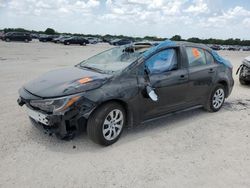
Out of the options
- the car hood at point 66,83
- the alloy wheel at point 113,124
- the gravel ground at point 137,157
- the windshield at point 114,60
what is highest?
the windshield at point 114,60

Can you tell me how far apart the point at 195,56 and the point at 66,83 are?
277 centimetres

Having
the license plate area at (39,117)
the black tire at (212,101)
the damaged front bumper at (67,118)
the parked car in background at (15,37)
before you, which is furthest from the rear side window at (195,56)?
the parked car in background at (15,37)

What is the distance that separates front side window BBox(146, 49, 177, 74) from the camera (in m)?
4.53

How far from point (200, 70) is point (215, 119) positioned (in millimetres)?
1064

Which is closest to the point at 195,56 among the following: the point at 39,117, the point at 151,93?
the point at 151,93

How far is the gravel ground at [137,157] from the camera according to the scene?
324 centimetres

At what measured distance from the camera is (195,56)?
5.43 meters

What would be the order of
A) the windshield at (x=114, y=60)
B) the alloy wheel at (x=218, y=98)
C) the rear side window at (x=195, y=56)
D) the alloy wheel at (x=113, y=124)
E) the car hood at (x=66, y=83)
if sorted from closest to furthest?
the car hood at (x=66, y=83) < the alloy wheel at (x=113, y=124) < the windshield at (x=114, y=60) < the rear side window at (x=195, y=56) < the alloy wheel at (x=218, y=98)

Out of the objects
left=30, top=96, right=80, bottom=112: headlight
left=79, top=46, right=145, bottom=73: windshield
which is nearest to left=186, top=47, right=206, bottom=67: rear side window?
left=79, top=46, right=145, bottom=73: windshield

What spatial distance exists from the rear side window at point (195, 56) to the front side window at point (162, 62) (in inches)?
17.3

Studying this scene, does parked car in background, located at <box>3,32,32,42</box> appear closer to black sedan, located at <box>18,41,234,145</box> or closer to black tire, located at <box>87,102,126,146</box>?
black sedan, located at <box>18,41,234,145</box>

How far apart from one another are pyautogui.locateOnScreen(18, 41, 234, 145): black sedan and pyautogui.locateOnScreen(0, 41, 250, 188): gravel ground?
312 millimetres

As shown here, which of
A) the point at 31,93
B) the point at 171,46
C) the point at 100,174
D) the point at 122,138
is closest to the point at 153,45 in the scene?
the point at 171,46

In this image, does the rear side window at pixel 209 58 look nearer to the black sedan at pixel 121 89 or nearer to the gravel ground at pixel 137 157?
the black sedan at pixel 121 89
